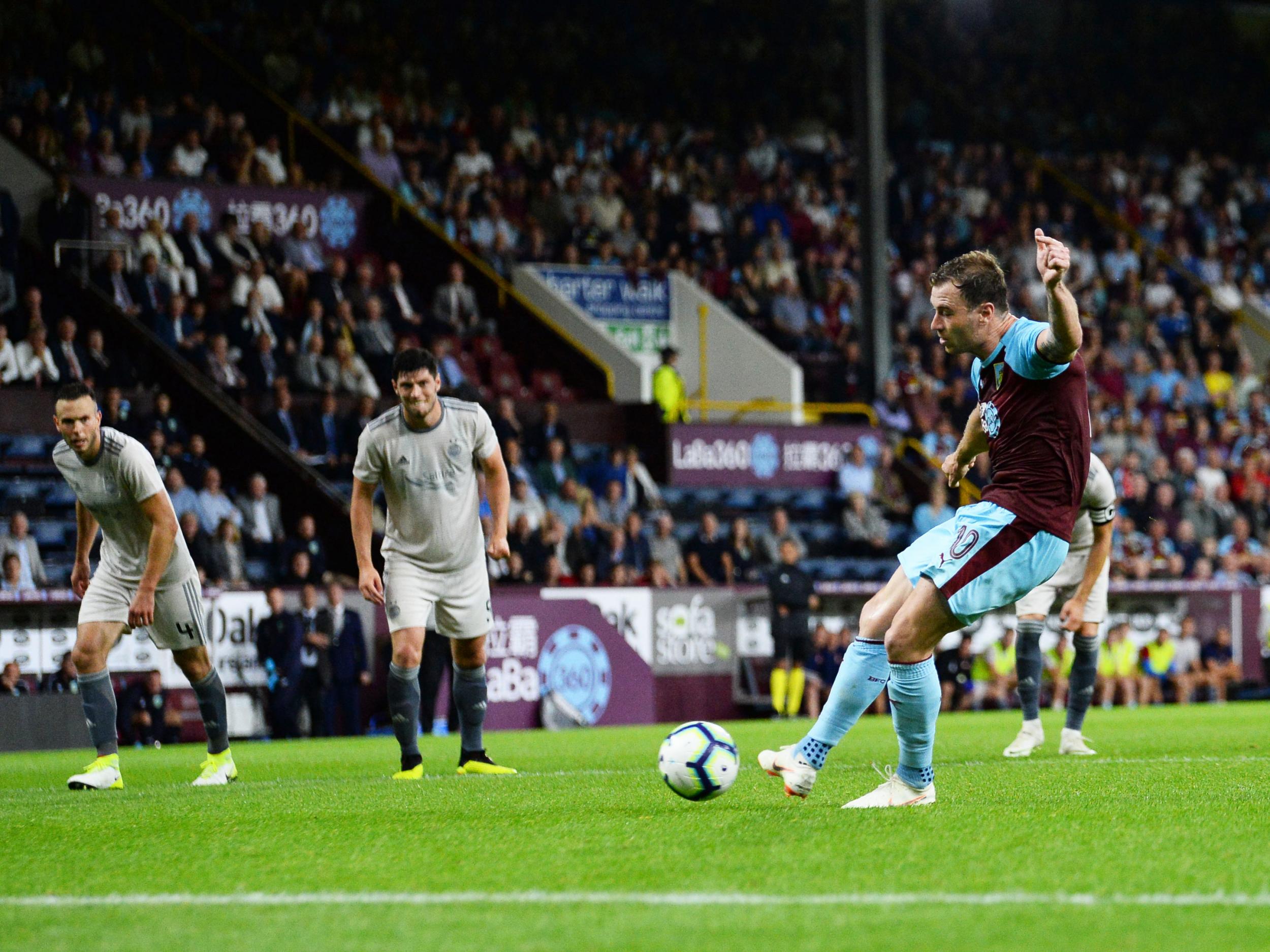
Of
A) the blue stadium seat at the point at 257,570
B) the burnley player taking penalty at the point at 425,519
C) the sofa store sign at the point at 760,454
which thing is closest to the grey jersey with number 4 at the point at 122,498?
the burnley player taking penalty at the point at 425,519

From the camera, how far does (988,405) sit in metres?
6.62

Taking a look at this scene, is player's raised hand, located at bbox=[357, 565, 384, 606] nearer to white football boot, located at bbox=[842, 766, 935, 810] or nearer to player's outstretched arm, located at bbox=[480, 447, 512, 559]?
player's outstretched arm, located at bbox=[480, 447, 512, 559]

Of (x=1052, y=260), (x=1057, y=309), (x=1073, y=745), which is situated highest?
(x=1052, y=260)

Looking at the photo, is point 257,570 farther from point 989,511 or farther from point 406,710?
point 989,511

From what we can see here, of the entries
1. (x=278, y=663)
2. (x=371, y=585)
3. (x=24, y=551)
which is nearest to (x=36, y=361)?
(x=24, y=551)

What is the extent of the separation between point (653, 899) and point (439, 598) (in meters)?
5.08

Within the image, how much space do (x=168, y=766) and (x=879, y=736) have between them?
17.7 ft

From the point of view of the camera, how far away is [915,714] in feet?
21.7

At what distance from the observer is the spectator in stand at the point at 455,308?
A: 22.9 meters

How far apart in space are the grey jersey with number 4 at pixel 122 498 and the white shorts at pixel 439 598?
3.52ft

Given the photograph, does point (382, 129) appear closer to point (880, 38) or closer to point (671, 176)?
point (671, 176)

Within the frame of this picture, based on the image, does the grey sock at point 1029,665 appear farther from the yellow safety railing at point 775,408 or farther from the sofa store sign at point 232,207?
the sofa store sign at point 232,207

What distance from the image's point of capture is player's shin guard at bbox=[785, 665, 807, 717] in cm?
1944

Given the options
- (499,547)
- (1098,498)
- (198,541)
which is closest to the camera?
(499,547)
